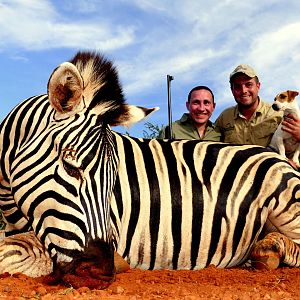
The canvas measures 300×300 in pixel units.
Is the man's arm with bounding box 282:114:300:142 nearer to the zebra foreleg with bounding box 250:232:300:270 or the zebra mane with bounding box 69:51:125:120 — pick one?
the zebra foreleg with bounding box 250:232:300:270

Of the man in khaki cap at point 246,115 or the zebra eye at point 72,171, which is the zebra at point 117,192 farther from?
the man in khaki cap at point 246,115

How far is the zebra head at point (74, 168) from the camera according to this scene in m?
2.64

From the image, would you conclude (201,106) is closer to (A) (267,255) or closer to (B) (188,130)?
(B) (188,130)

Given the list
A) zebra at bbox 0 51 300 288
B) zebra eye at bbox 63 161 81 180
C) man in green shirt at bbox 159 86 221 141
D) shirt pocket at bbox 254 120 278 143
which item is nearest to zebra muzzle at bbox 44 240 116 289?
zebra at bbox 0 51 300 288

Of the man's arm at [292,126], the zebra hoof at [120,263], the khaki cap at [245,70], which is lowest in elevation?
the zebra hoof at [120,263]

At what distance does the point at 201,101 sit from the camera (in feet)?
20.5

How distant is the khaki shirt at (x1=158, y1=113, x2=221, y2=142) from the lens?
6277 mm

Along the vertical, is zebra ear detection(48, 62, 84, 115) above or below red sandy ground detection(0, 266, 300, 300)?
above

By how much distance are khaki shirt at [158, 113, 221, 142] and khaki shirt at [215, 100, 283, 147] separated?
0.14 metres

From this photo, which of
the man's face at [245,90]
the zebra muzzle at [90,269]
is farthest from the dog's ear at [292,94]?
the zebra muzzle at [90,269]

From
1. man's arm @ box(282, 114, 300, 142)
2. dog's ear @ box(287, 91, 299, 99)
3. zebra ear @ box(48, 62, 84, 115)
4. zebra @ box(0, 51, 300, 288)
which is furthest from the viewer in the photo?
dog's ear @ box(287, 91, 299, 99)

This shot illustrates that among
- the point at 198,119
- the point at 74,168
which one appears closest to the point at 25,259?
the point at 74,168

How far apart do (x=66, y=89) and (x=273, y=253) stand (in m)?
1.86

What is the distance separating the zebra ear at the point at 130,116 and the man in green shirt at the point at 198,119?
9.77ft
